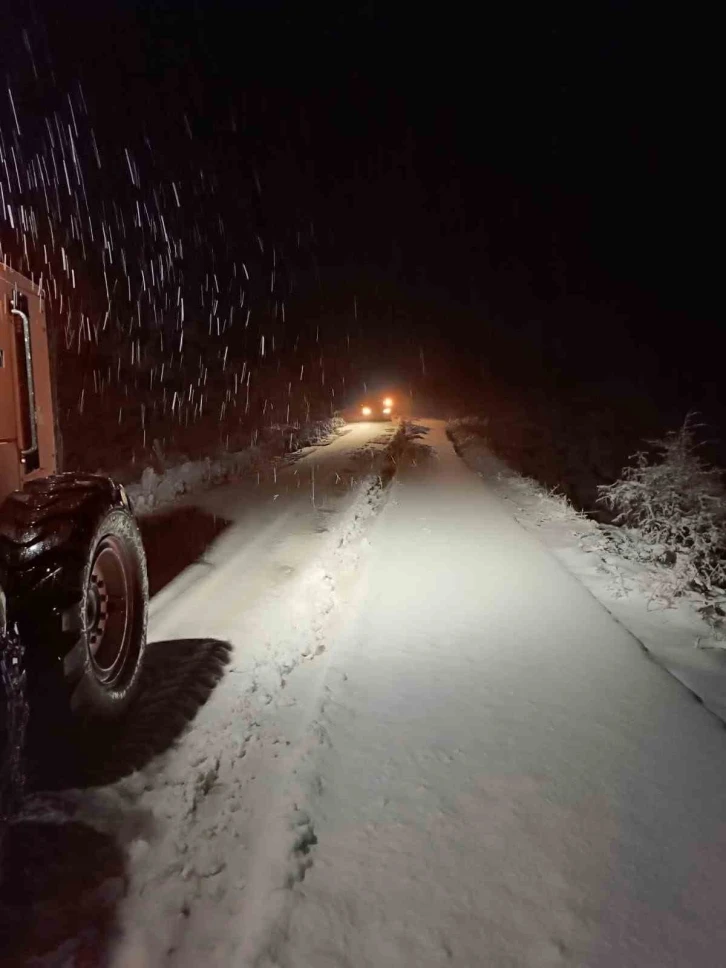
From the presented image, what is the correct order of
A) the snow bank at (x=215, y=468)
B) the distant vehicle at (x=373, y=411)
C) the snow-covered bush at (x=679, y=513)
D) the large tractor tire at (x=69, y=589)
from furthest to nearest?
the distant vehicle at (x=373, y=411), the snow bank at (x=215, y=468), the snow-covered bush at (x=679, y=513), the large tractor tire at (x=69, y=589)

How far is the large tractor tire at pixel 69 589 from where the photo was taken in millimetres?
3479

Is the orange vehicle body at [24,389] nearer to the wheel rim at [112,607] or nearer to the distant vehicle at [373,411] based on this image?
the wheel rim at [112,607]

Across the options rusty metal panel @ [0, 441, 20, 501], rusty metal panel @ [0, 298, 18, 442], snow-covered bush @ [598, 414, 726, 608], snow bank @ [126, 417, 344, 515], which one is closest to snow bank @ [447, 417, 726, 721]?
snow-covered bush @ [598, 414, 726, 608]

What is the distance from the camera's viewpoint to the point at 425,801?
341 centimetres

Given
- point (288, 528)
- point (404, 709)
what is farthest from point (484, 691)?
point (288, 528)

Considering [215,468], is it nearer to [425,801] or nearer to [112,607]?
[112,607]

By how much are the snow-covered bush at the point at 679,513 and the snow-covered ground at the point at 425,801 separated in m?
2.36

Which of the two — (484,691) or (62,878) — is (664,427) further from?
(62,878)

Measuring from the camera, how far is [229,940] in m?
2.61

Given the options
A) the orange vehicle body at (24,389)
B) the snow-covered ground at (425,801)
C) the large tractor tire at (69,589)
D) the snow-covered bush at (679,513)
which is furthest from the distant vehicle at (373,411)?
the large tractor tire at (69,589)

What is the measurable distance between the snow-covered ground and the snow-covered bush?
2.36 meters

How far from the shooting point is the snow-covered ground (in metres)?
2.61

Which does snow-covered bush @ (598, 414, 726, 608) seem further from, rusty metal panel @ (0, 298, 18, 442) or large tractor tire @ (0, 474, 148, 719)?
rusty metal panel @ (0, 298, 18, 442)

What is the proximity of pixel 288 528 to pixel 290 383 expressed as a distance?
153ft
